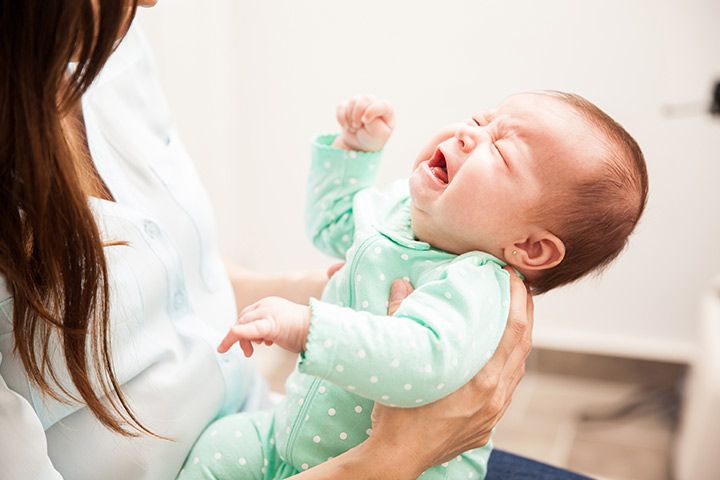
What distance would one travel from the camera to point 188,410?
0.87m

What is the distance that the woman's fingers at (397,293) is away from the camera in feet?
2.62

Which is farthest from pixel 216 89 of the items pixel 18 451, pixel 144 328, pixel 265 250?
pixel 18 451

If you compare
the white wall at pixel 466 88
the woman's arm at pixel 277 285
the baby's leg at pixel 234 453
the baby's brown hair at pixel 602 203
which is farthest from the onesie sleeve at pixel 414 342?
the white wall at pixel 466 88

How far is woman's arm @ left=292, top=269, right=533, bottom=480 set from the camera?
79cm

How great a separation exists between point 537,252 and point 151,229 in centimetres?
43

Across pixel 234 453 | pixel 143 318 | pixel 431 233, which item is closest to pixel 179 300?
pixel 143 318

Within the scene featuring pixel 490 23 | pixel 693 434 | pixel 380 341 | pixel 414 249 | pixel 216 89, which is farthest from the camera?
pixel 216 89

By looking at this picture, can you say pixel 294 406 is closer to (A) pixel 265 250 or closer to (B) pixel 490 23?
(B) pixel 490 23

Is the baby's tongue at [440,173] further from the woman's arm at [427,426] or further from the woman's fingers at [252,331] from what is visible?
the woman's fingers at [252,331]

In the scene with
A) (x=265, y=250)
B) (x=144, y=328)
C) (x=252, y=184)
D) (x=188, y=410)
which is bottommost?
(x=265, y=250)

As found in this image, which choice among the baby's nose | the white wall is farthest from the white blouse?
the white wall

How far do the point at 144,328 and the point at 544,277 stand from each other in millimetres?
451

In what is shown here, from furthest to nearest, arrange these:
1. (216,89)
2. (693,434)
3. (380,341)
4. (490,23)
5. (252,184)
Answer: (252,184), (216,89), (490,23), (693,434), (380,341)

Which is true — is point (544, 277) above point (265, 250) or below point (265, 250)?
above
